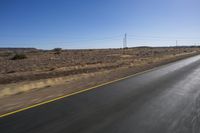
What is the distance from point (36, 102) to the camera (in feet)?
23.3

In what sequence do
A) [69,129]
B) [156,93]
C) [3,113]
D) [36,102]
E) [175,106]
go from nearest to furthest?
[69,129]
[3,113]
[175,106]
[36,102]
[156,93]

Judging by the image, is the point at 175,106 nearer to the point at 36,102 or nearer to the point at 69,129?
the point at 69,129

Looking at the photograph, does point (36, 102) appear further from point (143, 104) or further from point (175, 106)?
point (175, 106)

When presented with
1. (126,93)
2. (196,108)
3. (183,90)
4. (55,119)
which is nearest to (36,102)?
(55,119)

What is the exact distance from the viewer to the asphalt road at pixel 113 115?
4.67 m

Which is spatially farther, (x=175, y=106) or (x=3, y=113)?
(x=175, y=106)

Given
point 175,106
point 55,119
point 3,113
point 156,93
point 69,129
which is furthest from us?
point 156,93

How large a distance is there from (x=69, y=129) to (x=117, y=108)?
216 cm

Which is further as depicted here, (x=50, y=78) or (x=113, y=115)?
(x=50, y=78)

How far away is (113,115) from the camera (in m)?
5.59

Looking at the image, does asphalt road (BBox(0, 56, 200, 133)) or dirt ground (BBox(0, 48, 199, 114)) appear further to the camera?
dirt ground (BBox(0, 48, 199, 114))

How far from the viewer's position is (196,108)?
20.3ft

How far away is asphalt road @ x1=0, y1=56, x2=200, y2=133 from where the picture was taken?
4.67 m

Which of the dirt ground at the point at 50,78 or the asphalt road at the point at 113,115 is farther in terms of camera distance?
the dirt ground at the point at 50,78
